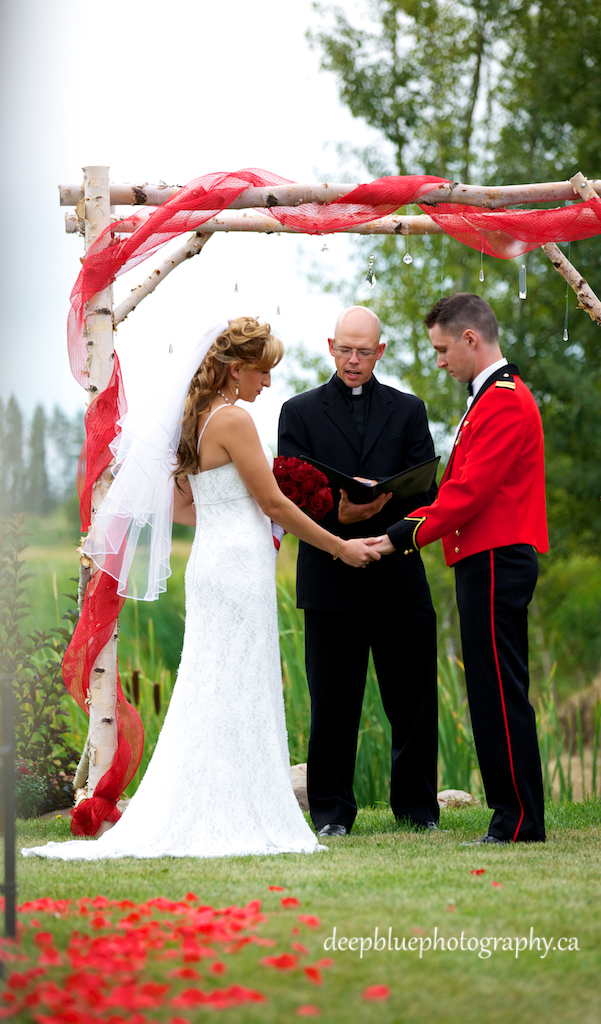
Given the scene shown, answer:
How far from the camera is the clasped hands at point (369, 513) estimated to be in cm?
409

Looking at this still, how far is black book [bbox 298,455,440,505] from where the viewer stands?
398cm

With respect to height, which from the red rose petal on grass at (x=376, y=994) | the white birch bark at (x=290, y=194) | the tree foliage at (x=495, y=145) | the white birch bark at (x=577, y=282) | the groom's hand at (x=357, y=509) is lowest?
the red rose petal on grass at (x=376, y=994)

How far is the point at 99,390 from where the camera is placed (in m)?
4.27

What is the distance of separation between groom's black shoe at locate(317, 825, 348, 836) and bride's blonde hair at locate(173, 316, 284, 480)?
166 cm

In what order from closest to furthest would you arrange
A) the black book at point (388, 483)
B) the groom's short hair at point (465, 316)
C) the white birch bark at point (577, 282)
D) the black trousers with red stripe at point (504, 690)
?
the black trousers with red stripe at point (504, 690)
the groom's short hair at point (465, 316)
the black book at point (388, 483)
the white birch bark at point (577, 282)

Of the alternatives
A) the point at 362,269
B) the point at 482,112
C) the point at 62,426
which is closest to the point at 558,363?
the point at 362,269

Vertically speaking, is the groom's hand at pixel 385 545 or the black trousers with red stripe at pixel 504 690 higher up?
the groom's hand at pixel 385 545

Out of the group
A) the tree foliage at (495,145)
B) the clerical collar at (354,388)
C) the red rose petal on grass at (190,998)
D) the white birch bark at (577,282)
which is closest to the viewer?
the red rose petal on grass at (190,998)

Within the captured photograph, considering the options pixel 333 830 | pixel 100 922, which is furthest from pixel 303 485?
pixel 100 922

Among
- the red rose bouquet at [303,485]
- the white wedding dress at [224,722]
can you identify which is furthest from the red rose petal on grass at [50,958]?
the red rose bouquet at [303,485]

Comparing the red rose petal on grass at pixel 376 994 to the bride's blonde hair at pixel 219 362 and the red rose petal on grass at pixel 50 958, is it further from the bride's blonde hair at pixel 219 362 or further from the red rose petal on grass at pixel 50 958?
the bride's blonde hair at pixel 219 362

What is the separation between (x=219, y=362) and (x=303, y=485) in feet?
1.95

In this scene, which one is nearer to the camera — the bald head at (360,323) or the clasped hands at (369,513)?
the clasped hands at (369,513)

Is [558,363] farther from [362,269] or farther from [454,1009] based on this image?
[454,1009]
